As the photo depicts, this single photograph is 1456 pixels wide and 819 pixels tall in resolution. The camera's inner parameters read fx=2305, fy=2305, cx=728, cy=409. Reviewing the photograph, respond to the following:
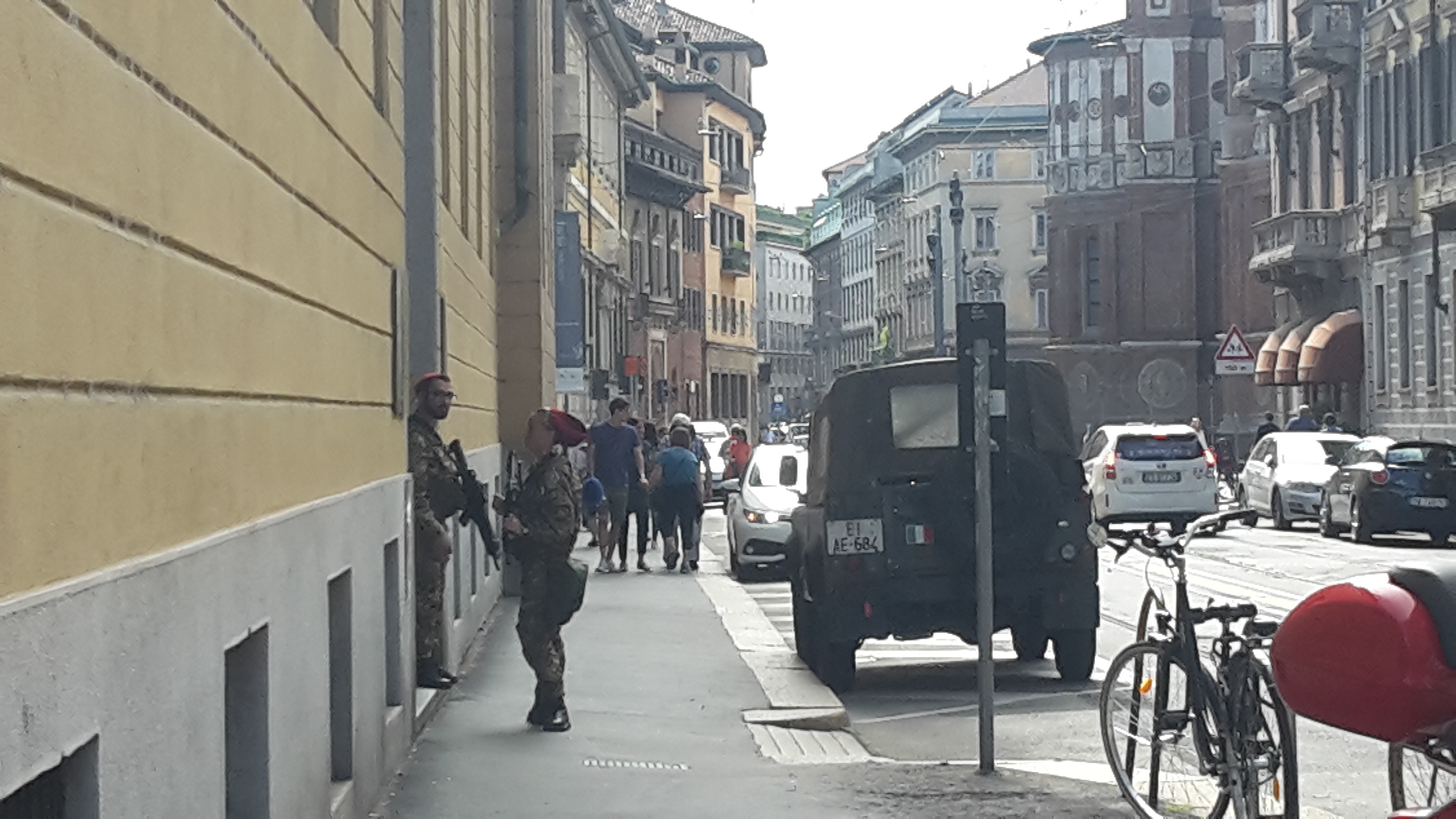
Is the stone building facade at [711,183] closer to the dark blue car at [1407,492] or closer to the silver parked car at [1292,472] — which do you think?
the silver parked car at [1292,472]

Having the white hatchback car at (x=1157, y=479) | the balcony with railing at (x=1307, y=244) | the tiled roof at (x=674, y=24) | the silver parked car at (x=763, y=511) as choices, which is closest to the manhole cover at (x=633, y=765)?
the silver parked car at (x=763, y=511)

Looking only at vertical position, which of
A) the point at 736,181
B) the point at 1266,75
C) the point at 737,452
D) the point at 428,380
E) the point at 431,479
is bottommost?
the point at 737,452

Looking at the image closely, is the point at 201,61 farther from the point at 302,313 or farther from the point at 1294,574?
the point at 1294,574

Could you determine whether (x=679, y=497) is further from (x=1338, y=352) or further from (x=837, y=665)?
(x=1338, y=352)

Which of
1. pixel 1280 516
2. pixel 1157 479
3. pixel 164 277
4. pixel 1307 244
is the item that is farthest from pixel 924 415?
pixel 1307 244

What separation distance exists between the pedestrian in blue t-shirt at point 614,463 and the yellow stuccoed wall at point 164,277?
1714 centimetres

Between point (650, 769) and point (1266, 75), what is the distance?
5070cm

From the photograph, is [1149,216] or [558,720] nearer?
[558,720]

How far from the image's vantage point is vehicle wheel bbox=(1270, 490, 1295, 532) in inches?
1419

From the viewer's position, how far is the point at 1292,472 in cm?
3644

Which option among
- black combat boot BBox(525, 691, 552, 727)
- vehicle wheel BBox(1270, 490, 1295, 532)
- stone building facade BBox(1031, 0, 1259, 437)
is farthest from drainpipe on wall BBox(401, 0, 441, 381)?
stone building facade BBox(1031, 0, 1259, 437)

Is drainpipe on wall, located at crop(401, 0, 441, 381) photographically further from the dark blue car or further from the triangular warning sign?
the triangular warning sign

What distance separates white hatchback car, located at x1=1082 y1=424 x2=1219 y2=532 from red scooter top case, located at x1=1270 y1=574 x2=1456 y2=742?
99.2ft

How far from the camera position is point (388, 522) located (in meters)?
9.67
